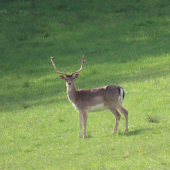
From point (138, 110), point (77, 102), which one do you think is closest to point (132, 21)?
point (138, 110)

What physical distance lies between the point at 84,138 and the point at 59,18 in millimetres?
17132

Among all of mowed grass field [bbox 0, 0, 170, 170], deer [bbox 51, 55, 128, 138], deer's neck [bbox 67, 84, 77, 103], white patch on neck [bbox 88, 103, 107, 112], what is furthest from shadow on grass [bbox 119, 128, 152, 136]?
deer's neck [bbox 67, 84, 77, 103]

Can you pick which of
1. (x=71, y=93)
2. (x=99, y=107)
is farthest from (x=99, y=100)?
(x=71, y=93)

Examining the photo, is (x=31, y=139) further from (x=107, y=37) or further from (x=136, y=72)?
(x=107, y=37)

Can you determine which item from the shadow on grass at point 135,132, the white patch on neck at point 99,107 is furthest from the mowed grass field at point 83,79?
the white patch on neck at point 99,107

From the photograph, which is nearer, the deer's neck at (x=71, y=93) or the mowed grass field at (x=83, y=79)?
the mowed grass field at (x=83, y=79)

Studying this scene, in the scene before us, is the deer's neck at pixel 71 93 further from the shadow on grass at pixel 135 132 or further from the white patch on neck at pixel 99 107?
the shadow on grass at pixel 135 132

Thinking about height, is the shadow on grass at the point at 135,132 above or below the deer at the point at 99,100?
below

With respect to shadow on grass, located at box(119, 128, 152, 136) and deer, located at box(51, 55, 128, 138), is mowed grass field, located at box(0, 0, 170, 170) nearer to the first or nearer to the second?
shadow on grass, located at box(119, 128, 152, 136)

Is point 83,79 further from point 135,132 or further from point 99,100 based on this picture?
point 135,132

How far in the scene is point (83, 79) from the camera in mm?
16922

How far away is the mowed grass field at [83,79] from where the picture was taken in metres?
8.29

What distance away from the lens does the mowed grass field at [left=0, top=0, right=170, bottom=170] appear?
27.2ft

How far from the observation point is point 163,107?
1127 centimetres
